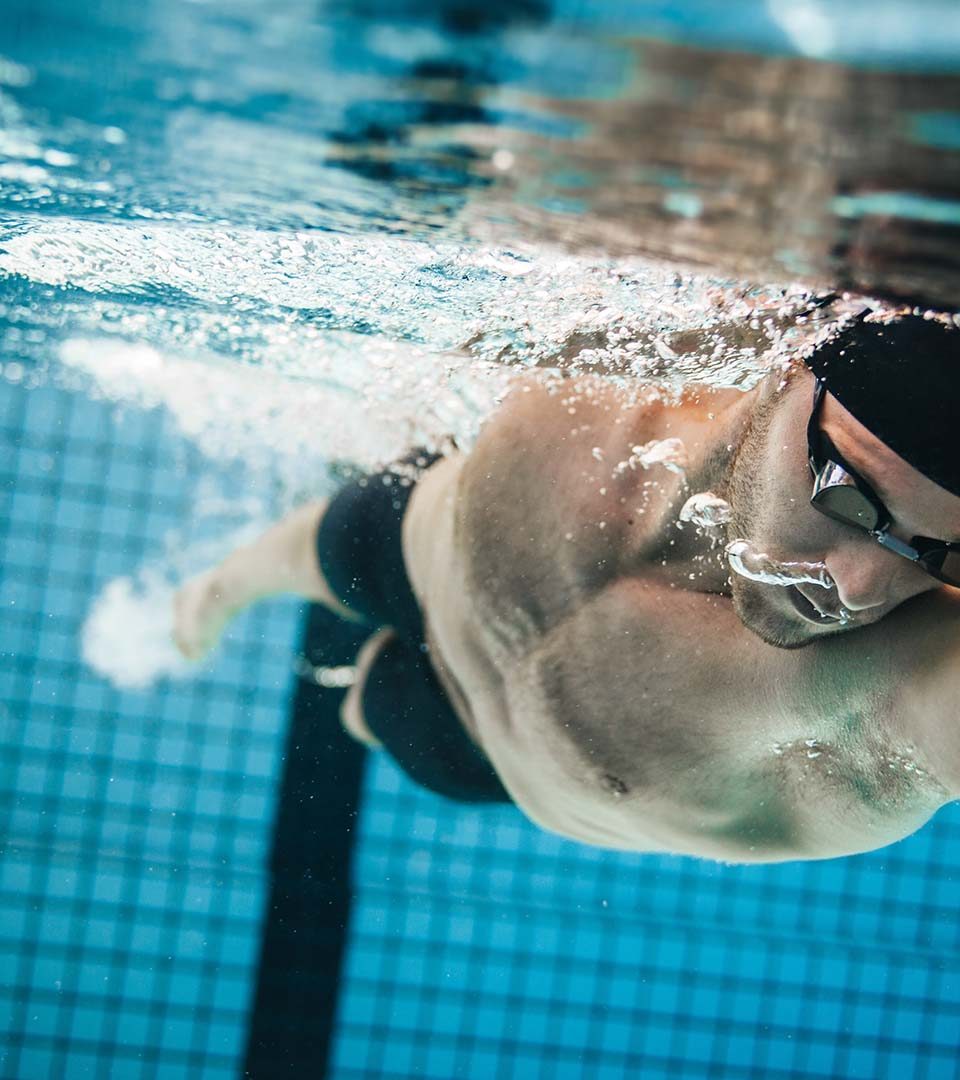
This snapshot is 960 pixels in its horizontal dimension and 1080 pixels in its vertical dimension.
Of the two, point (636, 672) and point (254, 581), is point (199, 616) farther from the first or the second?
point (636, 672)

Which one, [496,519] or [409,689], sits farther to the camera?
[409,689]

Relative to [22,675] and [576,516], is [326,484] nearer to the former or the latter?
[22,675]

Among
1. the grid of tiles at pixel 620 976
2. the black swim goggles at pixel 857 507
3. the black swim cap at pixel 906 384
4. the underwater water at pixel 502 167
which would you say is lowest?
the grid of tiles at pixel 620 976

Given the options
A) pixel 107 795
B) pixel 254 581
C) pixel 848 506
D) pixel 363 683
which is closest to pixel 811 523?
pixel 848 506

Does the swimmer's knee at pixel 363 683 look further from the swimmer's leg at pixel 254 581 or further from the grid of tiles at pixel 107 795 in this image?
the grid of tiles at pixel 107 795

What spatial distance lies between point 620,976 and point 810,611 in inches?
174

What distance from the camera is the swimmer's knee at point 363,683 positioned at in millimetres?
3152

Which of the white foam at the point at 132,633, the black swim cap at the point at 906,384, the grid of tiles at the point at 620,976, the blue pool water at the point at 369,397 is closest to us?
the blue pool water at the point at 369,397

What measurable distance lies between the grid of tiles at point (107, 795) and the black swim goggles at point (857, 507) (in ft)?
13.3

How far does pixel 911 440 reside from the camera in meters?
1.38

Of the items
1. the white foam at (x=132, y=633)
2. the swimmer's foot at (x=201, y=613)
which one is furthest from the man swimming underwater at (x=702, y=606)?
the white foam at (x=132, y=633)

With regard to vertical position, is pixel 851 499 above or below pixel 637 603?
above

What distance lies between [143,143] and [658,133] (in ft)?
2.85

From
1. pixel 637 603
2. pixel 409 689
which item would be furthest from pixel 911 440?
pixel 409 689
